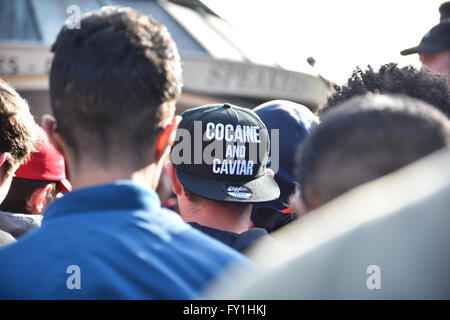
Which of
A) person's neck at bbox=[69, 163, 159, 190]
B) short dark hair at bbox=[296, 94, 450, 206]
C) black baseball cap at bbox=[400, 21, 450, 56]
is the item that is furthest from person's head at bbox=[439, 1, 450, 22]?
person's neck at bbox=[69, 163, 159, 190]

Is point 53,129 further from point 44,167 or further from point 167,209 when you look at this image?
point 44,167

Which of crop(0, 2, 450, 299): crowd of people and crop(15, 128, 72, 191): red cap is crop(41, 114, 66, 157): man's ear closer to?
crop(0, 2, 450, 299): crowd of people

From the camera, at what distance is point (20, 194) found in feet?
9.37

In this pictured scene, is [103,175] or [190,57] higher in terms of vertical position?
[103,175]

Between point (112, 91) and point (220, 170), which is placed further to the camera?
point (220, 170)

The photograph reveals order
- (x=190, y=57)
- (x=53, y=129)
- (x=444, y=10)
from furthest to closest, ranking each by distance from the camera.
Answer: (x=190, y=57) < (x=444, y=10) < (x=53, y=129)

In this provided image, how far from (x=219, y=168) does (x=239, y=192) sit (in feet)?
0.41

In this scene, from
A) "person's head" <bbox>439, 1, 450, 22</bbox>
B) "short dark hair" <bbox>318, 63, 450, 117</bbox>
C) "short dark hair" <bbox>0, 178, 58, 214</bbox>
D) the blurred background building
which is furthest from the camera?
the blurred background building

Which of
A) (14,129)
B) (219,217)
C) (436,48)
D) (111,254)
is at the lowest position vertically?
(219,217)

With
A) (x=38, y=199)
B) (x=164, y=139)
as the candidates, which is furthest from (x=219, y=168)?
(x=38, y=199)

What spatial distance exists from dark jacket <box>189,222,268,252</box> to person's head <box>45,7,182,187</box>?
0.61 m

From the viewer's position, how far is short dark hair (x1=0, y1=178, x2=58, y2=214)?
2.82 m
